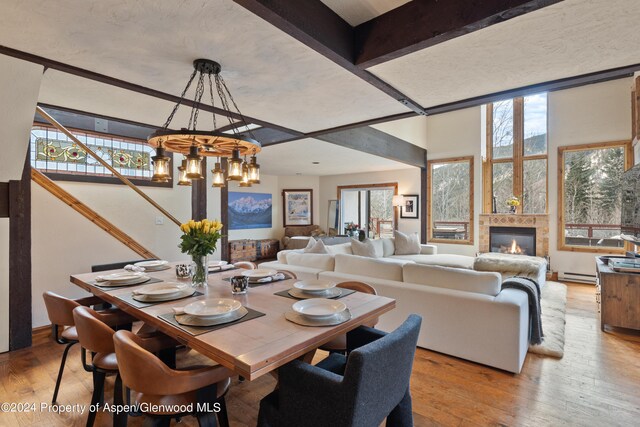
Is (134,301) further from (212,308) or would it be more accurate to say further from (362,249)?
(362,249)

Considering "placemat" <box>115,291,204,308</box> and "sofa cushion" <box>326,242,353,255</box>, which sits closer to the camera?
"placemat" <box>115,291,204,308</box>

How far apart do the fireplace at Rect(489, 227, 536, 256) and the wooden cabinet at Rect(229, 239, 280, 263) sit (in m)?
5.52

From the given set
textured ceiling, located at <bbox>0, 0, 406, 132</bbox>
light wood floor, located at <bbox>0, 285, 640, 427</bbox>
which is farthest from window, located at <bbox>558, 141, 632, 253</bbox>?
textured ceiling, located at <bbox>0, 0, 406, 132</bbox>

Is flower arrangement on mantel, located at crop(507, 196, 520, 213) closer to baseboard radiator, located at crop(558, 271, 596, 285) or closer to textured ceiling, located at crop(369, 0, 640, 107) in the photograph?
baseboard radiator, located at crop(558, 271, 596, 285)

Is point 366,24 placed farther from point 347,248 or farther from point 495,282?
point 347,248

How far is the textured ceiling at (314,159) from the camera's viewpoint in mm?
5391

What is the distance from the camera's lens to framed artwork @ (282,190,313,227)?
9.53 m

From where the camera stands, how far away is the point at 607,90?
5832 mm

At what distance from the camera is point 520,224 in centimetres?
666

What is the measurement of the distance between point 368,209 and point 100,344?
8.21m

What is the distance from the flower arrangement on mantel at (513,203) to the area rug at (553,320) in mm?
1946

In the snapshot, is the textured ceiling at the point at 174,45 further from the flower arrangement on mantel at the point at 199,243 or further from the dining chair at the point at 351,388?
the dining chair at the point at 351,388

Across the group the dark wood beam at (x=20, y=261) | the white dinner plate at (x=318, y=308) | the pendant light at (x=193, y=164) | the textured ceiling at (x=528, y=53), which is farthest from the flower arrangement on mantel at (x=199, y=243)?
the dark wood beam at (x=20, y=261)

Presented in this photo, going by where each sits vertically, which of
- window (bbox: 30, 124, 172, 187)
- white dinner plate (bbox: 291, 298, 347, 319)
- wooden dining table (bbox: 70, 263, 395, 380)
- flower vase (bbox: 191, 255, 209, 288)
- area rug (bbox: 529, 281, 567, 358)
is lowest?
area rug (bbox: 529, 281, 567, 358)
